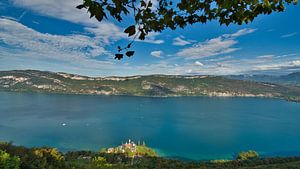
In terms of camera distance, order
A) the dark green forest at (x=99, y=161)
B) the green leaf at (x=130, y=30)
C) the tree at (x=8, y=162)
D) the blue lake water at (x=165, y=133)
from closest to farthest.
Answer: the green leaf at (x=130, y=30), the tree at (x=8, y=162), the dark green forest at (x=99, y=161), the blue lake water at (x=165, y=133)

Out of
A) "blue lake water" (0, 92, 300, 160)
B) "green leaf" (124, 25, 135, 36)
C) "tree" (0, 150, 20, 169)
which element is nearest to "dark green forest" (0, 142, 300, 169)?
"tree" (0, 150, 20, 169)

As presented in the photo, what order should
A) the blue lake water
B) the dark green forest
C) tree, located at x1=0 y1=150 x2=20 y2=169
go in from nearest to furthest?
1. tree, located at x1=0 y1=150 x2=20 y2=169
2. the dark green forest
3. the blue lake water

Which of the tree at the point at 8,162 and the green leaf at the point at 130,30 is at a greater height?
the green leaf at the point at 130,30

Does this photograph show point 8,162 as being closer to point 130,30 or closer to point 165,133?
point 130,30

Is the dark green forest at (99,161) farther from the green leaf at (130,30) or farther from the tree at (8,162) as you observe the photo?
the green leaf at (130,30)

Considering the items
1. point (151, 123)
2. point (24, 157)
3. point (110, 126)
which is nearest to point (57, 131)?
point (110, 126)

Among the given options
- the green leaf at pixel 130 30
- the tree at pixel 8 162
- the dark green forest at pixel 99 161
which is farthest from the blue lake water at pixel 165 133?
the green leaf at pixel 130 30

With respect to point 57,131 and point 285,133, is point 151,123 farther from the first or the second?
point 285,133

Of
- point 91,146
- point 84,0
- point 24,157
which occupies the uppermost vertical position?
point 84,0

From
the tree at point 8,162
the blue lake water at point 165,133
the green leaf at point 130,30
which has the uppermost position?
the green leaf at point 130,30

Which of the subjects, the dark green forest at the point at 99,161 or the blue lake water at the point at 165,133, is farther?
the blue lake water at the point at 165,133

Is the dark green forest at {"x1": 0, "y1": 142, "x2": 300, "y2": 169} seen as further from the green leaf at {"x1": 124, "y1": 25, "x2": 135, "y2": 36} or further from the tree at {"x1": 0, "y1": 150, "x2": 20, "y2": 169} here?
Result: the green leaf at {"x1": 124, "y1": 25, "x2": 135, "y2": 36}
